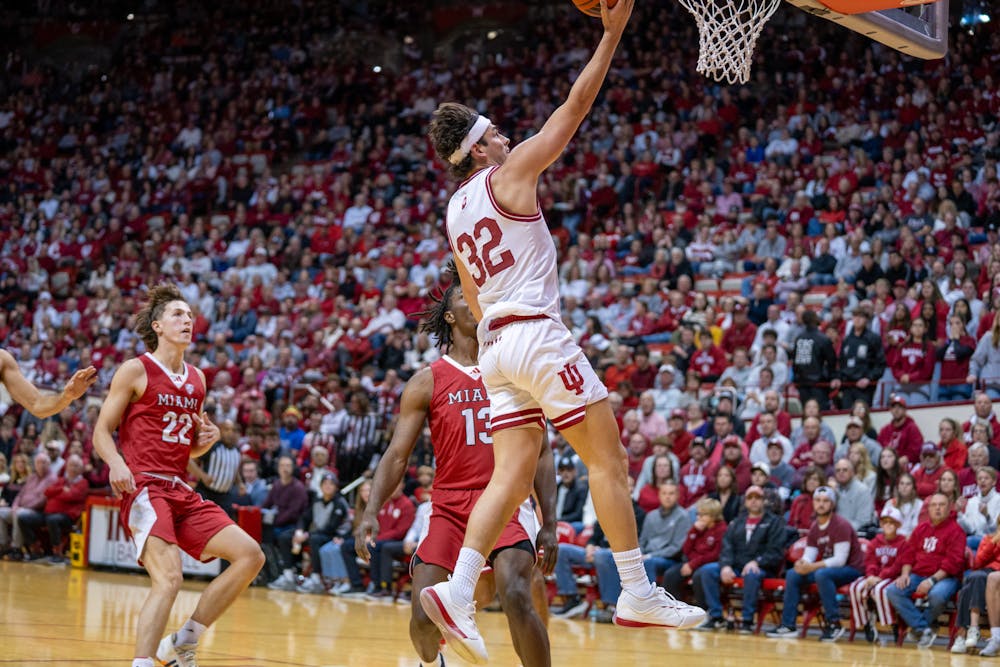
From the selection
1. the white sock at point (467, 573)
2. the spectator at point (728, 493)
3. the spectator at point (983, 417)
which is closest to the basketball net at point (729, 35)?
the white sock at point (467, 573)

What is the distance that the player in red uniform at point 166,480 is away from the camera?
22.4ft

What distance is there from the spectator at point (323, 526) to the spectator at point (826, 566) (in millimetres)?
5311

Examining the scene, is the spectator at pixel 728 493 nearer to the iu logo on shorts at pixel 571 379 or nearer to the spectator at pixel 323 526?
the spectator at pixel 323 526

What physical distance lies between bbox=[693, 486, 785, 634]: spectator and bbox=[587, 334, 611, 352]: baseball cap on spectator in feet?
14.7

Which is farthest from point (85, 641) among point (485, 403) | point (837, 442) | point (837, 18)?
point (837, 442)

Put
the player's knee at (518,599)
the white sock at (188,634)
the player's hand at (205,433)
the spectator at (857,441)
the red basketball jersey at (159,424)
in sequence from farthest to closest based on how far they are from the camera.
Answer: the spectator at (857,441), the player's hand at (205,433), the red basketball jersey at (159,424), the white sock at (188,634), the player's knee at (518,599)

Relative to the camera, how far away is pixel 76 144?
2892 cm

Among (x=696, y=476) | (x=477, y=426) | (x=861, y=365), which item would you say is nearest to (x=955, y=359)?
(x=861, y=365)

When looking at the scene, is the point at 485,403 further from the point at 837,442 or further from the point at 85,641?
the point at 837,442

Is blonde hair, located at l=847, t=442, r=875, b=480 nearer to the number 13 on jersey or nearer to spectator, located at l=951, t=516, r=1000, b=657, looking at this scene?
spectator, located at l=951, t=516, r=1000, b=657

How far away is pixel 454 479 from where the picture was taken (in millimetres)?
6516

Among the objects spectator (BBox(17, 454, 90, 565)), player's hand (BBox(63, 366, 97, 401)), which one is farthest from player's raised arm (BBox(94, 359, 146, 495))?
spectator (BBox(17, 454, 90, 565))

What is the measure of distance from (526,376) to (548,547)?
136 centimetres

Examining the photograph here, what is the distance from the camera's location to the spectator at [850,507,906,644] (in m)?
11.1
